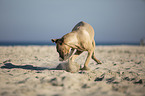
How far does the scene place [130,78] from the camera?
349cm

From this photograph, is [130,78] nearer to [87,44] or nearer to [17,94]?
[87,44]

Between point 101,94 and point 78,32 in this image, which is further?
point 78,32

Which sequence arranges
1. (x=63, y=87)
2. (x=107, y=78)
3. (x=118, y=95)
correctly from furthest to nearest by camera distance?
(x=107, y=78)
(x=63, y=87)
(x=118, y=95)

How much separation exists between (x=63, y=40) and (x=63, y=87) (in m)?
1.46

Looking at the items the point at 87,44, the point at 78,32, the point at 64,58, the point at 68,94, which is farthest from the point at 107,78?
the point at 68,94

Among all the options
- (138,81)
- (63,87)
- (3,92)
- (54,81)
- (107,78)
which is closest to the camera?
(3,92)

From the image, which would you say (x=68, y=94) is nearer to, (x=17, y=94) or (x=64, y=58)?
(x=17, y=94)

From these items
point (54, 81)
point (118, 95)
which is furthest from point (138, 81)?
point (54, 81)

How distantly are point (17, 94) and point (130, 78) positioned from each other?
124 inches

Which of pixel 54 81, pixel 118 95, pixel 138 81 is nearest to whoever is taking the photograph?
pixel 118 95

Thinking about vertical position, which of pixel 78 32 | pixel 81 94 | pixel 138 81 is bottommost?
pixel 138 81

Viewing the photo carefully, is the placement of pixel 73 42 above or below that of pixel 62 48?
above

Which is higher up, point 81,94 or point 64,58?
point 64,58

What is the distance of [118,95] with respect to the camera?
1.88 meters
